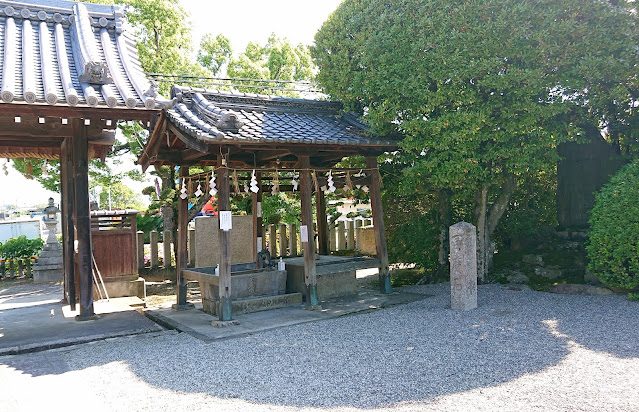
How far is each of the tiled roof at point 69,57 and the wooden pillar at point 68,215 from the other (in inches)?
58.3

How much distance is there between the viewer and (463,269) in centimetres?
830

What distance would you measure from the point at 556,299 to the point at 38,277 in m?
14.8

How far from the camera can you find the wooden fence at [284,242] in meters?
14.5

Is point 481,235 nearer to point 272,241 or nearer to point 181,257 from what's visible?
point 181,257

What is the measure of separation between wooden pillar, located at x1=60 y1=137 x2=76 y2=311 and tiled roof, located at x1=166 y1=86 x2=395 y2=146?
2606mm

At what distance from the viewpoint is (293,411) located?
4.45 metres

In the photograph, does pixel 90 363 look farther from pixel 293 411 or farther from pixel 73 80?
pixel 73 80

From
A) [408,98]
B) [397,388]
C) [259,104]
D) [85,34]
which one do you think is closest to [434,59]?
[408,98]

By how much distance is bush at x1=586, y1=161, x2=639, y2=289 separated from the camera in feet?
26.7

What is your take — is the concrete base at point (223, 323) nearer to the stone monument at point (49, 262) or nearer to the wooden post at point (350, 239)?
the wooden post at point (350, 239)

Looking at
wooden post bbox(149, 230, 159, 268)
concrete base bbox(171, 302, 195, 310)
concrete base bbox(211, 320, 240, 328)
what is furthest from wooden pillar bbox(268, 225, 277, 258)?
concrete base bbox(211, 320, 240, 328)

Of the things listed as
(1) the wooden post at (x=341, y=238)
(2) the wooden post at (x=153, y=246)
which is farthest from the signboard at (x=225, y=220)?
(1) the wooden post at (x=341, y=238)

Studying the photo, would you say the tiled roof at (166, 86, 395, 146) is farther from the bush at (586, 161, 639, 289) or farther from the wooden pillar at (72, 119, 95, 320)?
the bush at (586, 161, 639, 289)

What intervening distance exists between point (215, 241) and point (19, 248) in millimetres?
8031
